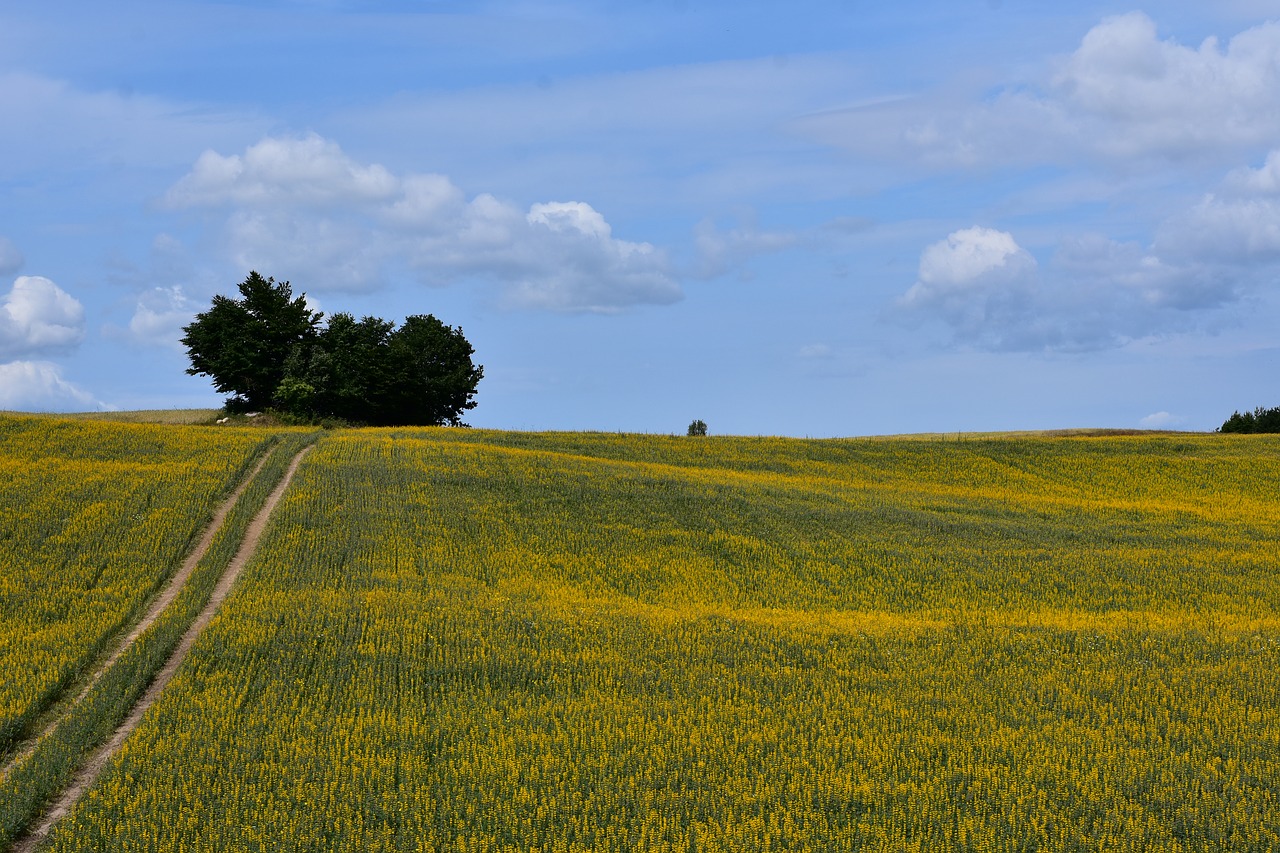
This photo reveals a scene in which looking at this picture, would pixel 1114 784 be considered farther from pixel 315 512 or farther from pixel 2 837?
pixel 315 512

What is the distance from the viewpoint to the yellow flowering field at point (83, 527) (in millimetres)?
22625

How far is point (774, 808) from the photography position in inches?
578

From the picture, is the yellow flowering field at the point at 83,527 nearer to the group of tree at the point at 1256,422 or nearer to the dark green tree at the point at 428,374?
the dark green tree at the point at 428,374

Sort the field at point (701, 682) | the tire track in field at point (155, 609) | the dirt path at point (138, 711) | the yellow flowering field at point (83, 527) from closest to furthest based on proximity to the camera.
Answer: the field at point (701, 682)
the dirt path at point (138, 711)
the tire track in field at point (155, 609)
the yellow flowering field at point (83, 527)

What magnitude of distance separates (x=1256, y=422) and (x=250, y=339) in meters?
93.9

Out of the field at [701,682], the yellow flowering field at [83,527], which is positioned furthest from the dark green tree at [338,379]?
the field at [701,682]

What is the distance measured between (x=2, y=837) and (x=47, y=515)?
22968 millimetres

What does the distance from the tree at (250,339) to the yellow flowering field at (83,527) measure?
1005 inches

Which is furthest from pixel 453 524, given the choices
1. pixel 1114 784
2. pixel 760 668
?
pixel 1114 784

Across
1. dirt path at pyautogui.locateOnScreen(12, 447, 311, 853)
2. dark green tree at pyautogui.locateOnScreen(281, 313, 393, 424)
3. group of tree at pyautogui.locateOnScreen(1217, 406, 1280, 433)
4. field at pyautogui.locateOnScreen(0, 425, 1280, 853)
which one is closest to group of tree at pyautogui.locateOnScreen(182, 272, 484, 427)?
dark green tree at pyautogui.locateOnScreen(281, 313, 393, 424)

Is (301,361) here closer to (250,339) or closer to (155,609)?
(250,339)

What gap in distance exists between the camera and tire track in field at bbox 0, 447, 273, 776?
60.1ft

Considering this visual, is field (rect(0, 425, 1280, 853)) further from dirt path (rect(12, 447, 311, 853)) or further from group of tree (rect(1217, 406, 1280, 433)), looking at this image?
group of tree (rect(1217, 406, 1280, 433))

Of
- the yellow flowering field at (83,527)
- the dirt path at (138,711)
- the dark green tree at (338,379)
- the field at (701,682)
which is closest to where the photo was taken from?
the field at (701,682)
